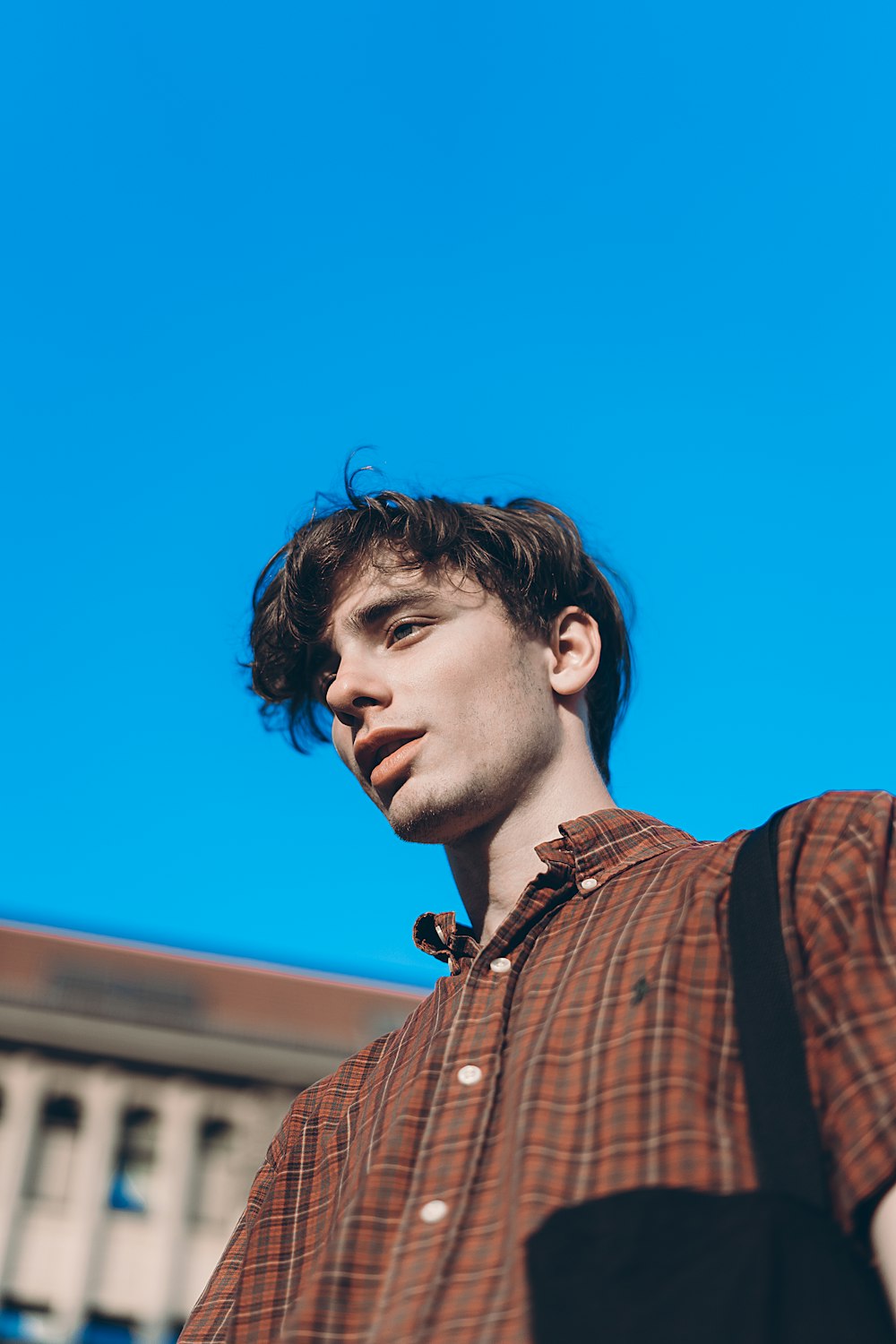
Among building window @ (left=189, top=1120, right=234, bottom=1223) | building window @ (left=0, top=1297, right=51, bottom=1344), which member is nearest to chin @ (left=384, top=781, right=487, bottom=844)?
building window @ (left=0, top=1297, right=51, bottom=1344)

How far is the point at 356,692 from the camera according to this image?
2771 millimetres

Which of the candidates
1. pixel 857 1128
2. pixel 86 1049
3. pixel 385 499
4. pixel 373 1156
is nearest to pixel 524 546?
pixel 385 499

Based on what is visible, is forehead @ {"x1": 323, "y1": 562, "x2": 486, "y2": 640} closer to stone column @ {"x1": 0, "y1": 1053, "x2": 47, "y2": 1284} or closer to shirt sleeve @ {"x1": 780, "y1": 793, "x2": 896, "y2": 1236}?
shirt sleeve @ {"x1": 780, "y1": 793, "x2": 896, "y2": 1236}

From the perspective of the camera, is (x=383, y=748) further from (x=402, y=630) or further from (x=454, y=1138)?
(x=454, y=1138)

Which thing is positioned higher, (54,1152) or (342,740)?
(54,1152)

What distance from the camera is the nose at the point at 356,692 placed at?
2.75 meters

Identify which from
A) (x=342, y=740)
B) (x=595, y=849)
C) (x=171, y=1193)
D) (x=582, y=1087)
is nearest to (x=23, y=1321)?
(x=171, y=1193)

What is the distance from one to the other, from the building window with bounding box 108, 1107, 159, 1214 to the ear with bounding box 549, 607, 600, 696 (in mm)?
28072

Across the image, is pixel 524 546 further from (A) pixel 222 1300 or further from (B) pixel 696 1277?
(B) pixel 696 1277

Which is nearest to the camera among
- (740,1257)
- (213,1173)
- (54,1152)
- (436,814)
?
(740,1257)

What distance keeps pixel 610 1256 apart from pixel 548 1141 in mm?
209

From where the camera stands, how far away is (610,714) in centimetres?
350

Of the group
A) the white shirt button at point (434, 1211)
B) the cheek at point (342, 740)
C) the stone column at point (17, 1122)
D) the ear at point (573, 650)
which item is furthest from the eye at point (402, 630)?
the stone column at point (17, 1122)

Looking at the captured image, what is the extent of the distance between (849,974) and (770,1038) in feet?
0.40
